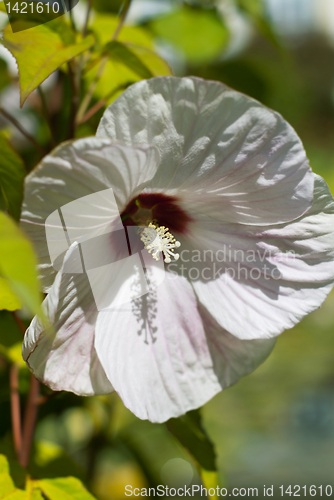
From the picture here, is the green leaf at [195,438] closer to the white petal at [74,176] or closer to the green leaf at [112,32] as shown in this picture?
the white petal at [74,176]

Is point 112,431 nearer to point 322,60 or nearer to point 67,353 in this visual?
point 67,353

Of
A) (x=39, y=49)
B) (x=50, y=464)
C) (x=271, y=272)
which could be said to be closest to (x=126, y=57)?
(x=39, y=49)

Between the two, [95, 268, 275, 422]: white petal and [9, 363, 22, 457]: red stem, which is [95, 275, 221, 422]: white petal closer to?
[95, 268, 275, 422]: white petal

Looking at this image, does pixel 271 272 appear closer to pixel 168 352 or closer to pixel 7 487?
pixel 168 352

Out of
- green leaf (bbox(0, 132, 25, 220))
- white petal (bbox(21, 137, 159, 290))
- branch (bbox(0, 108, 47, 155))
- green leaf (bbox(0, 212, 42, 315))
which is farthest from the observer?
branch (bbox(0, 108, 47, 155))

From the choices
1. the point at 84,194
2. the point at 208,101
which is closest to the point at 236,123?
the point at 208,101

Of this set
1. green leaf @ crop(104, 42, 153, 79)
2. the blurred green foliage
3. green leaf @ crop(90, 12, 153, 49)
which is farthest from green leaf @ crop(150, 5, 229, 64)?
green leaf @ crop(104, 42, 153, 79)
